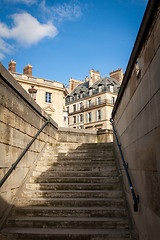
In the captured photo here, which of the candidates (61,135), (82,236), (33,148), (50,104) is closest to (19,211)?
(82,236)

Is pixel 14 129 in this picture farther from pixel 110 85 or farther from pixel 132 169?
pixel 110 85

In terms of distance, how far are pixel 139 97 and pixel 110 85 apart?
3836cm

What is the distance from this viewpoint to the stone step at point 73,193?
514 centimetres

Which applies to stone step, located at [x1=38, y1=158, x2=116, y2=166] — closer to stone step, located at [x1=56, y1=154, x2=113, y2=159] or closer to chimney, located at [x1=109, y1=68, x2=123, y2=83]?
stone step, located at [x1=56, y1=154, x2=113, y2=159]


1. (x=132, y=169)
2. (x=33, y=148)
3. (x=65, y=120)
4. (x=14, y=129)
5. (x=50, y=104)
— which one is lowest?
(x=132, y=169)

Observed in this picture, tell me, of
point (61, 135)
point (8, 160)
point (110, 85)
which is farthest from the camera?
point (110, 85)

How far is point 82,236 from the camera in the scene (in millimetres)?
3887

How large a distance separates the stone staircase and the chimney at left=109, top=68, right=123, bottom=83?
128ft

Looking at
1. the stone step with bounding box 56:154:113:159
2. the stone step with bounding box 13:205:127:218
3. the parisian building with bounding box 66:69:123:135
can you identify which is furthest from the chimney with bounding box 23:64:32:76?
the stone step with bounding box 13:205:127:218

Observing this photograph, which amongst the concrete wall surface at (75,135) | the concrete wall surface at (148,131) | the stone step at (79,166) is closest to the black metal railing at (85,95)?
the concrete wall surface at (75,135)

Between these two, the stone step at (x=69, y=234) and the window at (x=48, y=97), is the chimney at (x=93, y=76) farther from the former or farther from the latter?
the stone step at (x=69, y=234)

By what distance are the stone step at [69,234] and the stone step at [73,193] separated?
112cm

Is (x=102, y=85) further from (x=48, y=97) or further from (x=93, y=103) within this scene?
(x=48, y=97)

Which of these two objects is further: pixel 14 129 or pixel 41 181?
pixel 41 181
